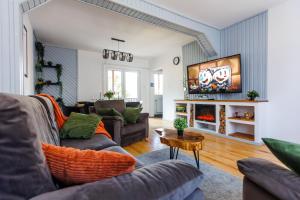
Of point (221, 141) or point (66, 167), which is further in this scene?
point (221, 141)

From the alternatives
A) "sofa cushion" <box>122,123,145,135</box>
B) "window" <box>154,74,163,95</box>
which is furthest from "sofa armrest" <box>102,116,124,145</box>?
"window" <box>154,74,163,95</box>

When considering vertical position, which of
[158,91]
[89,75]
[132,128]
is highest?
[89,75]

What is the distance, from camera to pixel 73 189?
0.56 metres

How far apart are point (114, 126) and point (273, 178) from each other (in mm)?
2340

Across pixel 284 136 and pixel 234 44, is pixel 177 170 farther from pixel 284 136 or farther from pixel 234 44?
pixel 234 44

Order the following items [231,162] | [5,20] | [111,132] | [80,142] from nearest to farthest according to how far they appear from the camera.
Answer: [80,142]
[5,20]
[231,162]
[111,132]

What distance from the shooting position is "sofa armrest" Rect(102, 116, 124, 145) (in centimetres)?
275

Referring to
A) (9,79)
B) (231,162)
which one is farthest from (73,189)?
(231,162)

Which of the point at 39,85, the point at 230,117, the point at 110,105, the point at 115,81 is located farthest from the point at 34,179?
the point at 115,81

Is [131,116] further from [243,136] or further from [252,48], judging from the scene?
[252,48]

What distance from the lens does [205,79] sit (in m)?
4.45

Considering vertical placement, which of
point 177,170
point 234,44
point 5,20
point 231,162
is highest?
point 234,44

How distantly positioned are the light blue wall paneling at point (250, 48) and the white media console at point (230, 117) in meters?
0.40

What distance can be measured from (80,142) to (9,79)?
1.19 m
